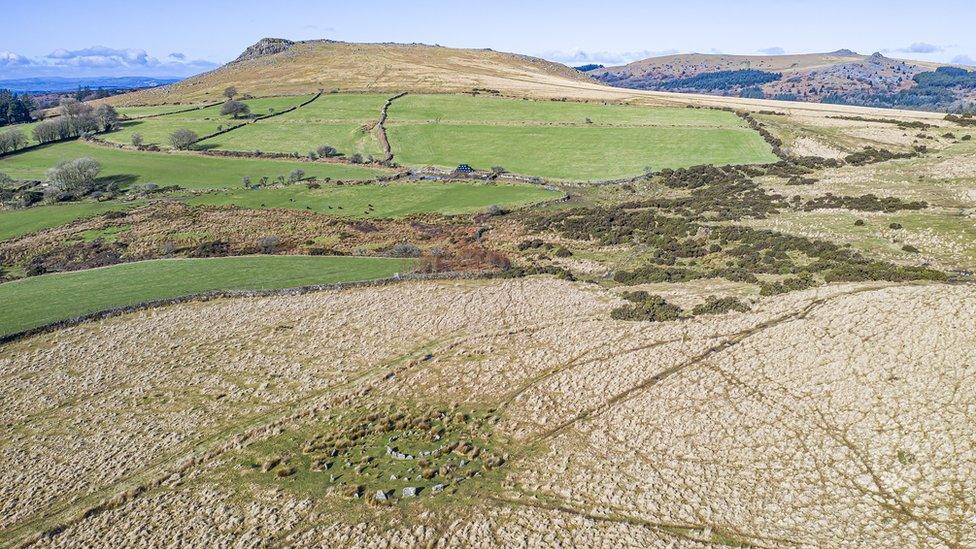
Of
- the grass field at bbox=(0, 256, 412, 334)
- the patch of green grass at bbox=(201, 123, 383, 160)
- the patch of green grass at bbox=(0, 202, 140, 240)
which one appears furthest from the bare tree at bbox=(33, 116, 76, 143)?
the grass field at bbox=(0, 256, 412, 334)

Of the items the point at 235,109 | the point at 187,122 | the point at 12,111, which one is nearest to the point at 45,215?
the point at 187,122

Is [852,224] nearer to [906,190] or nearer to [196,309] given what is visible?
[906,190]

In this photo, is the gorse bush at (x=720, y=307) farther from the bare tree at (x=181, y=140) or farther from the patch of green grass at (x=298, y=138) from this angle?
the bare tree at (x=181, y=140)

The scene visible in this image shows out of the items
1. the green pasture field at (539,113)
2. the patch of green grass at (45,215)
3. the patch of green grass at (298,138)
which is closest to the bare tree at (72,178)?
the patch of green grass at (45,215)

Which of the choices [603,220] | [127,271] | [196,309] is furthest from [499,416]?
[127,271]

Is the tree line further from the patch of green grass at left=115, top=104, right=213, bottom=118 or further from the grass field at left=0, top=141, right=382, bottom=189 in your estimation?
the grass field at left=0, top=141, right=382, bottom=189

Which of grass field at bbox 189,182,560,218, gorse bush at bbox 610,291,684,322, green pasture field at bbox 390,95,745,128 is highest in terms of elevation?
green pasture field at bbox 390,95,745,128
